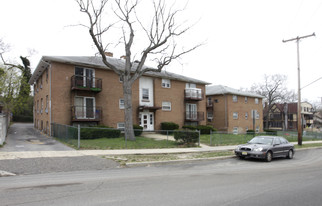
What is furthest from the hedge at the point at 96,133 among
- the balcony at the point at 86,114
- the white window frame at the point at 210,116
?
the white window frame at the point at 210,116

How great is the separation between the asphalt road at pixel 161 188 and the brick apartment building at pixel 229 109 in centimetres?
2853

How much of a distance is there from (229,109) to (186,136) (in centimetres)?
2120

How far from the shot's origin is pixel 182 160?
11.7 m

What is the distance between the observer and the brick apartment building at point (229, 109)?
36.8 m

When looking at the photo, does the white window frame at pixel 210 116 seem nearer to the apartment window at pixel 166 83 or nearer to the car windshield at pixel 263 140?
the apartment window at pixel 166 83

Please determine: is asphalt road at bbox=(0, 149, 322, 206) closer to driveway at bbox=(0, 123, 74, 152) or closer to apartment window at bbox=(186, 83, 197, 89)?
driveway at bbox=(0, 123, 74, 152)

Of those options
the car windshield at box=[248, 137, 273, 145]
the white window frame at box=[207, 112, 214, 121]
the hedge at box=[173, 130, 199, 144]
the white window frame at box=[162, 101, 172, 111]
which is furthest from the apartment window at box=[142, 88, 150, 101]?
the white window frame at box=[207, 112, 214, 121]

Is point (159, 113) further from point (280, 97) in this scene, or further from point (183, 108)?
point (280, 97)

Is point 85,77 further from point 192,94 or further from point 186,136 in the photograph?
point 192,94

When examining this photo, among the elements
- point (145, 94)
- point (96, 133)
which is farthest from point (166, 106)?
point (96, 133)

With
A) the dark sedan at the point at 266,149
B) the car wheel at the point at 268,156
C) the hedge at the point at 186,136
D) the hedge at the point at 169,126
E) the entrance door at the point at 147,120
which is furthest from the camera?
the hedge at the point at 169,126

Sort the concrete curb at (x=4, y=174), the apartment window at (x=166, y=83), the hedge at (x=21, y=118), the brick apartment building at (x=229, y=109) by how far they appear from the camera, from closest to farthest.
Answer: the concrete curb at (x=4, y=174)
the apartment window at (x=166, y=83)
the brick apartment building at (x=229, y=109)
the hedge at (x=21, y=118)

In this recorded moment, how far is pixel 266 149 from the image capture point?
41.6 feet

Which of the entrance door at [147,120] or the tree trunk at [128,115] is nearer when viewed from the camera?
the tree trunk at [128,115]
